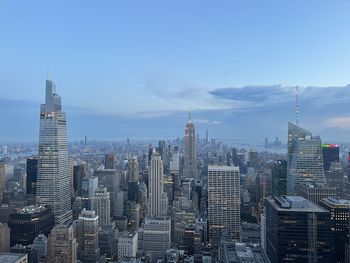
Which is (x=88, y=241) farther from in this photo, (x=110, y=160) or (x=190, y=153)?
(x=190, y=153)

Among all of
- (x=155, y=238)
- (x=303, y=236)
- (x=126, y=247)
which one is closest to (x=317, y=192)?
(x=303, y=236)

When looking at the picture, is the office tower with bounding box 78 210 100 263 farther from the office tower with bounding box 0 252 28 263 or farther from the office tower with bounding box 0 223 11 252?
the office tower with bounding box 0 252 28 263

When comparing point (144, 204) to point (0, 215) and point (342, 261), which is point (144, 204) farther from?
point (342, 261)

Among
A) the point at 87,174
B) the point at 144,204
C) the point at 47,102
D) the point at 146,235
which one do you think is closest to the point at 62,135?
the point at 47,102

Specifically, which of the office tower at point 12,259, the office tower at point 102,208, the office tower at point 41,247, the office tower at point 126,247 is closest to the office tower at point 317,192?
the office tower at point 126,247

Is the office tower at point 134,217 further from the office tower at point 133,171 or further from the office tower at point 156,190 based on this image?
the office tower at point 133,171

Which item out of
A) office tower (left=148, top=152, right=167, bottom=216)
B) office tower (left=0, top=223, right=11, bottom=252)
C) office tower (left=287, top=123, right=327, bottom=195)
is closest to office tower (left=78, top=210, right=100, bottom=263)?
office tower (left=0, top=223, right=11, bottom=252)

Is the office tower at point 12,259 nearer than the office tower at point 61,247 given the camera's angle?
Yes
